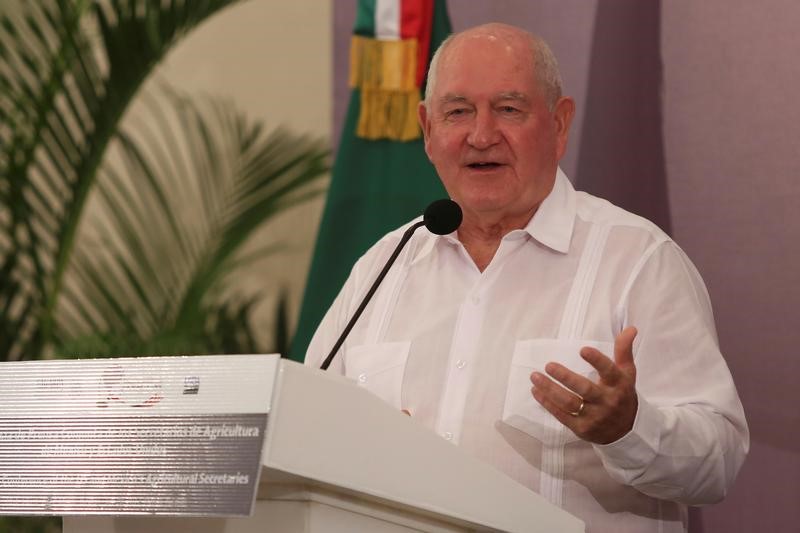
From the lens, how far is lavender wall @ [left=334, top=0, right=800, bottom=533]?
299 centimetres

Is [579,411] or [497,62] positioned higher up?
[497,62]

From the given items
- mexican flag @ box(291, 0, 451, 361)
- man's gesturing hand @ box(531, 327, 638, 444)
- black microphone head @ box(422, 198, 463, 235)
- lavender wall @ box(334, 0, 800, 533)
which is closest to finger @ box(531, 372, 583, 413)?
man's gesturing hand @ box(531, 327, 638, 444)

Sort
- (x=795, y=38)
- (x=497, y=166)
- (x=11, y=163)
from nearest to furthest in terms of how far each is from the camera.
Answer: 1. (x=497, y=166)
2. (x=795, y=38)
3. (x=11, y=163)

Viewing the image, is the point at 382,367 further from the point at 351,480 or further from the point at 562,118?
the point at 351,480

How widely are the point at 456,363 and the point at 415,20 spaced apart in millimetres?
1563

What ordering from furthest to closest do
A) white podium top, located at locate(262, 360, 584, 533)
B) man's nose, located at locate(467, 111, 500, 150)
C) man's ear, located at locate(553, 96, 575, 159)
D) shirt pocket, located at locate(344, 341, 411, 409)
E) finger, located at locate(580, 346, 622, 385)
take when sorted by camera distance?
man's ear, located at locate(553, 96, 575, 159) < man's nose, located at locate(467, 111, 500, 150) < shirt pocket, located at locate(344, 341, 411, 409) < finger, located at locate(580, 346, 622, 385) < white podium top, located at locate(262, 360, 584, 533)

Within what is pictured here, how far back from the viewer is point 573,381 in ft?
5.72

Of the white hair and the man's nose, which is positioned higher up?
the white hair

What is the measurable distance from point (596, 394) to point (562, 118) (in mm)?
1142

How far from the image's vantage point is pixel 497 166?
2.65 meters

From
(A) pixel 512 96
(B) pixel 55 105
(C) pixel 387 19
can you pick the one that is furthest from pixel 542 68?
(B) pixel 55 105

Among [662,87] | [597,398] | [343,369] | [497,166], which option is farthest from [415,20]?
[597,398]

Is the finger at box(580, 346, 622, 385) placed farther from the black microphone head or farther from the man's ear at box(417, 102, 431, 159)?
the man's ear at box(417, 102, 431, 159)

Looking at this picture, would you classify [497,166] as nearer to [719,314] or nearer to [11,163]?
[719,314]
